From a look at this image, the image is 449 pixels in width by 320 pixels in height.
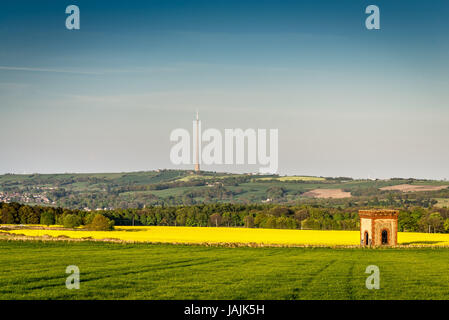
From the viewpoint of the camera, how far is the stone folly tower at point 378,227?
217 feet

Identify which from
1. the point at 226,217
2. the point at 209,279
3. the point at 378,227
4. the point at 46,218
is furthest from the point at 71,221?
the point at 209,279

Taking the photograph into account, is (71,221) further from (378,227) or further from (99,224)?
(378,227)

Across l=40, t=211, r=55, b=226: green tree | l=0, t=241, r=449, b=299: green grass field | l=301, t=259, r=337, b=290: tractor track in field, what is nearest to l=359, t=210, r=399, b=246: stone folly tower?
l=0, t=241, r=449, b=299: green grass field

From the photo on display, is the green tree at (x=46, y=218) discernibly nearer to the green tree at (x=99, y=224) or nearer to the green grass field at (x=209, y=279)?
the green tree at (x=99, y=224)

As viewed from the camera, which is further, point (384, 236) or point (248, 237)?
point (248, 237)

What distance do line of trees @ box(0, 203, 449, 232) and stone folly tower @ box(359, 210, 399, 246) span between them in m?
54.2

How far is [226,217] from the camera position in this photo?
14625 centimetres

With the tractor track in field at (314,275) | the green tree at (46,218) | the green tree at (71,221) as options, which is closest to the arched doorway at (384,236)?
the tractor track in field at (314,275)

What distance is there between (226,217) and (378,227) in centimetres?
8121

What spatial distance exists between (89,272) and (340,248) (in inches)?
1560

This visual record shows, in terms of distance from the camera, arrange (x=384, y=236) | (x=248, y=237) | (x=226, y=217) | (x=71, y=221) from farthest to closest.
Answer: (x=226, y=217) → (x=71, y=221) → (x=248, y=237) → (x=384, y=236)
